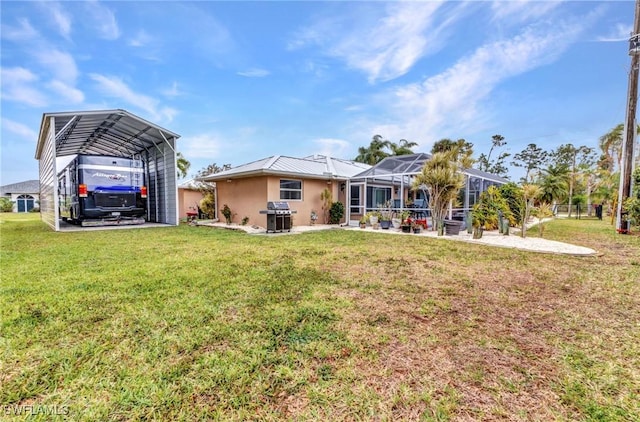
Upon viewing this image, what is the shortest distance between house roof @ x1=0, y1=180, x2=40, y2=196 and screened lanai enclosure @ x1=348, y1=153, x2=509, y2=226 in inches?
1786

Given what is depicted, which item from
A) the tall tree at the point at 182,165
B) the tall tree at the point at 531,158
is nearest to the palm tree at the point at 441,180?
the tall tree at the point at 182,165

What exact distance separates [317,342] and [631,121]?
619 inches

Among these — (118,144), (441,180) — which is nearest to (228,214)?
(118,144)

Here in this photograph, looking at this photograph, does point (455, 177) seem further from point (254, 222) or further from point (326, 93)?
point (326, 93)

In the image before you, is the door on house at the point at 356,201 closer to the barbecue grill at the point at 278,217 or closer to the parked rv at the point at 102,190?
the barbecue grill at the point at 278,217

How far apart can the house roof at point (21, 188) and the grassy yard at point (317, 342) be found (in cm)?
4720

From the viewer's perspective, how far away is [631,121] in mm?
11031

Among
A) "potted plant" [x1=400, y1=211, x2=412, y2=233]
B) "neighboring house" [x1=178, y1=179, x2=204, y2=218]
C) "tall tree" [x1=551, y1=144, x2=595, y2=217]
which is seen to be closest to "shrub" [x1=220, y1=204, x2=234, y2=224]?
"neighboring house" [x1=178, y1=179, x2=204, y2=218]

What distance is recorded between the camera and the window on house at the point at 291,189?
1289cm

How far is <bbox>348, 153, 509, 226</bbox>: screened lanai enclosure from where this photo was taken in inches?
491

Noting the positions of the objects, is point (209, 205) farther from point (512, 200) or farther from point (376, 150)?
point (376, 150)

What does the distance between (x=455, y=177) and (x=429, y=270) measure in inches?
251

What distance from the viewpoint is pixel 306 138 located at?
2600 centimetres

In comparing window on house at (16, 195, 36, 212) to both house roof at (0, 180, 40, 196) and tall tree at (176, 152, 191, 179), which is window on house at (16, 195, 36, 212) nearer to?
house roof at (0, 180, 40, 196)
